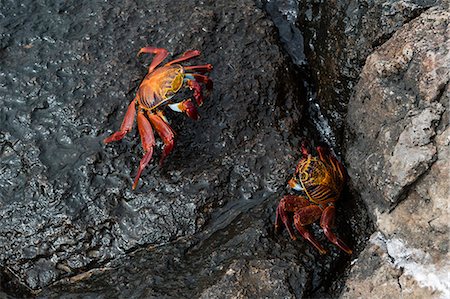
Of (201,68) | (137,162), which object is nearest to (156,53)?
(201,68)

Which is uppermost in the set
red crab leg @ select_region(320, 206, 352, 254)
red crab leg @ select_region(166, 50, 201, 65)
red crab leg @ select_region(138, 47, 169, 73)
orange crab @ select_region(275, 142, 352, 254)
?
red crab leg @ select_region(138, 47, 169, 73)

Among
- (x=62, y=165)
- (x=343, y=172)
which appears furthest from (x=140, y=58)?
(x=343, y=172)

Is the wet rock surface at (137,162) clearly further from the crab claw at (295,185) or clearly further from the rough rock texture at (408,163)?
the rough rock texture at (408,163)

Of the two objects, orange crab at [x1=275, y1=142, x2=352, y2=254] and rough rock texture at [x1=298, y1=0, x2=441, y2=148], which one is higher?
rough rock texture at [x1=298, y1=0, x2=441, y2=148]

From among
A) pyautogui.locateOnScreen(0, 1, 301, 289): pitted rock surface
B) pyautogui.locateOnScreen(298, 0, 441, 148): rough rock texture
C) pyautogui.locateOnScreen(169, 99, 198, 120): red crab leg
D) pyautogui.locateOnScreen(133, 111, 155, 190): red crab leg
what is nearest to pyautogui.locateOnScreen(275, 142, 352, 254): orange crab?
pyautogui.locateOnScreen(0, 1, 301, 289): pitted rock surface

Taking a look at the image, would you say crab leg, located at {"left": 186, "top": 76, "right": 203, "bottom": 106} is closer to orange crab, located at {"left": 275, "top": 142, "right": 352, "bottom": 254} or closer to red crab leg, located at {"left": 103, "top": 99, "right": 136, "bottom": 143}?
red crab leg, located at {"left": 103, "top": 99, "right": 136, "bottom": 143}

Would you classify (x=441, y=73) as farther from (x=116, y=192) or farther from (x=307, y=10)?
(x=116, y=192)

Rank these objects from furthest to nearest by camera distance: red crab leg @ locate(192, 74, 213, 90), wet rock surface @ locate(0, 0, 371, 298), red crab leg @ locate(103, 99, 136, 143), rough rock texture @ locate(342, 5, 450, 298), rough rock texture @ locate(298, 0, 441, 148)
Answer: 1. red crab leg @ locate(192, 74, 213, 90)
2. red crab leg @ locate(103, 99, 136, 143)
3. rough rock texture @ locate(298, 0, 441, 148)
4. wet rock surface @ locate(0, 0, 371, 298)
5. rough rock texture @ locate(342, 5, 450, 298)

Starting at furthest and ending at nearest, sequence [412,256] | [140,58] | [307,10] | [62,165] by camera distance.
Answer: [307,10]
[140,58]
[62,165]
[412,256]
